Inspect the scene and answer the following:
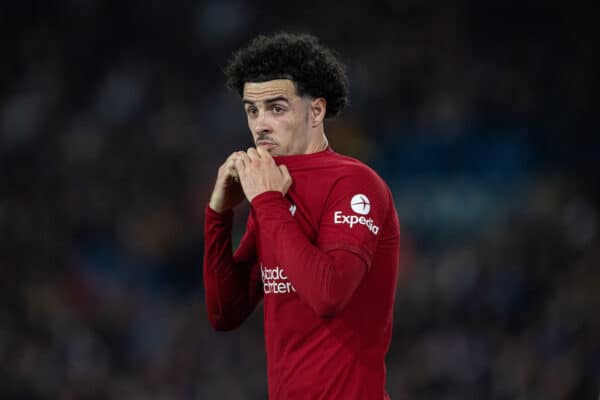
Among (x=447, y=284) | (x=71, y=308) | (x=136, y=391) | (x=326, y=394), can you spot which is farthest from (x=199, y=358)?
(x=326, y=394)

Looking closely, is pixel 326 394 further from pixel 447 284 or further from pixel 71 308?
pixel 71 308

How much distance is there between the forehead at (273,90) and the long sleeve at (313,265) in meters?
0.35

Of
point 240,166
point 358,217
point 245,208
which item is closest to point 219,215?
point 240,166

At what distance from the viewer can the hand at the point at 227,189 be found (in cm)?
226

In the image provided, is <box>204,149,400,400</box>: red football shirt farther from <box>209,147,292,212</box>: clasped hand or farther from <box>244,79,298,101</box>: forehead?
<box>244,79,298,101</box>: forehead

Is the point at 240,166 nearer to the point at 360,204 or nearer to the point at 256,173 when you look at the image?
the point at 256,173

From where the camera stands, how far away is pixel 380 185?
7.10ft

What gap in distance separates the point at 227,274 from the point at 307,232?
1.21 feet

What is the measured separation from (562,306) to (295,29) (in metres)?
2.32

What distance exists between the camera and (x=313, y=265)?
6.35 feet

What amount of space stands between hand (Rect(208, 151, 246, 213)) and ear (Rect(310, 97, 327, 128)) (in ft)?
0.73

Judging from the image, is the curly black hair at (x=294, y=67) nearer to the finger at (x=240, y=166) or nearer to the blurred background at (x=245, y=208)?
the finger at (x=240, y=166)

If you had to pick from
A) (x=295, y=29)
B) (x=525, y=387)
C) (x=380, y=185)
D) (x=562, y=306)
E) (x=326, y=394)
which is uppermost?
(x=295, y=29)

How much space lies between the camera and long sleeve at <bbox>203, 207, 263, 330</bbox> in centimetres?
238
